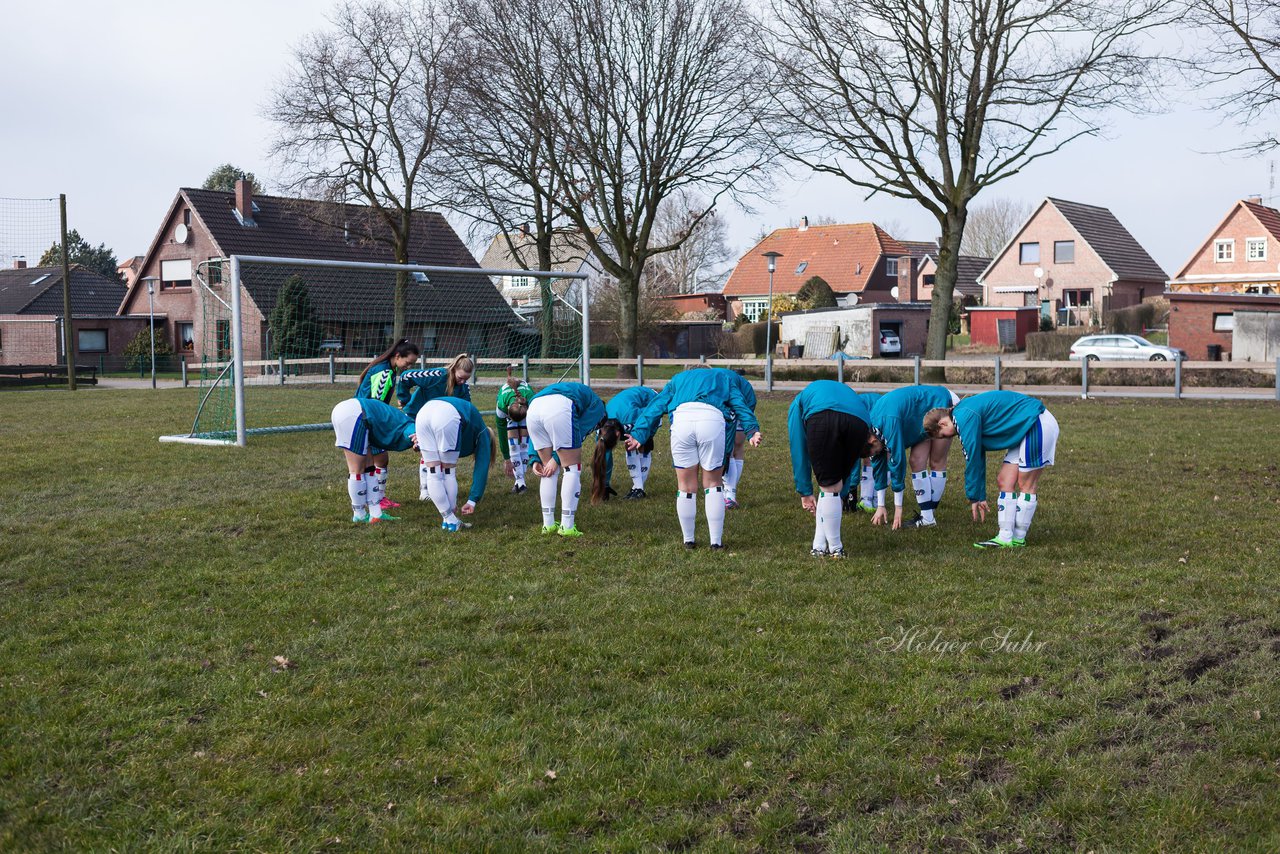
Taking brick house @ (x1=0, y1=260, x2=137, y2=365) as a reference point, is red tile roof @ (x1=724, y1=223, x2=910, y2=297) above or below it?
above

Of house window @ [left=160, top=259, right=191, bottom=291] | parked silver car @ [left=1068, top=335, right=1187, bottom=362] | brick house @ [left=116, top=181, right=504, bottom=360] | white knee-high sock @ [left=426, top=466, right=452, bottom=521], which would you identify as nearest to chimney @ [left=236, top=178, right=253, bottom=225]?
brick house @ [left=116, top=181, right=504, bottom=360]

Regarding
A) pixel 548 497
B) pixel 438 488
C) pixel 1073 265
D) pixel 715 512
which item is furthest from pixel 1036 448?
pixel 1073 265

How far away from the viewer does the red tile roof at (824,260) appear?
68375 millimetres

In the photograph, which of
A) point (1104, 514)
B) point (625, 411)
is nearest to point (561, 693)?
point (625, 411)

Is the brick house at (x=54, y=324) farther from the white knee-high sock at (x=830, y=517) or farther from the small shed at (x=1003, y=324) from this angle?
the white knee-high sock at (x=830, y=517)

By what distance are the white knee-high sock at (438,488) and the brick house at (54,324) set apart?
47501 millimetres

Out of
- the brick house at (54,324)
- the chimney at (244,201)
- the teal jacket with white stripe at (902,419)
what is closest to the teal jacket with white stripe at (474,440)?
the teal jacket with white stripe at (902,419)

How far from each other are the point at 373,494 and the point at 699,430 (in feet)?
11.4

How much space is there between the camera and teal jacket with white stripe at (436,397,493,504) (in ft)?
32.4

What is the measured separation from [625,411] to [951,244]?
2150 cm

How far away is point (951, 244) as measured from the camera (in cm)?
3000

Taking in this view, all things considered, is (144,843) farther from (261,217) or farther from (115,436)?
(261,217)

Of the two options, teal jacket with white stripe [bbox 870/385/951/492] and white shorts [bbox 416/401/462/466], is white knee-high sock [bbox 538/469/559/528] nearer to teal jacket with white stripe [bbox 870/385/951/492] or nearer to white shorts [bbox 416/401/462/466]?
white shorts [bbox 416/401/462/466]

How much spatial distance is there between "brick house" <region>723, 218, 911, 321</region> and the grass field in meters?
58.0
